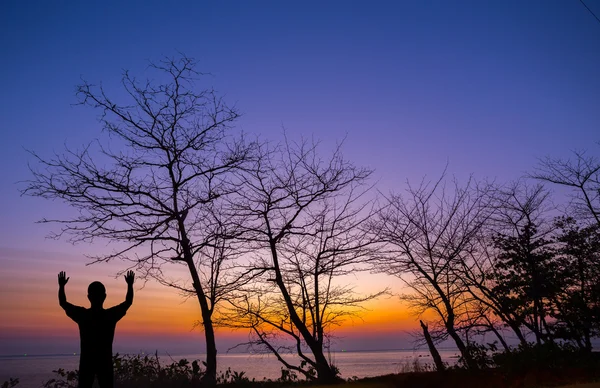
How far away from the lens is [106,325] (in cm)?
669

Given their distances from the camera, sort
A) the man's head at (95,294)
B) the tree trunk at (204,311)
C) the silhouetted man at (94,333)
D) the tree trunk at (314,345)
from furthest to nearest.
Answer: the tree trunk at (204,311)
the tree trunk at (314,345)
the man's head at (95,294)
the silhouetted man at (94,333)

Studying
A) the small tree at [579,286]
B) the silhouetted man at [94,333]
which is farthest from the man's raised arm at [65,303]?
the small tree at [579,286]

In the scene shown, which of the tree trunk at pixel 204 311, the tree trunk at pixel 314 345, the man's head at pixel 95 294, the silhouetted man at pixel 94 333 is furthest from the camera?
the tree trunk at pixel 204 311

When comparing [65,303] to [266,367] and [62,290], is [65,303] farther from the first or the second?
[266,367]

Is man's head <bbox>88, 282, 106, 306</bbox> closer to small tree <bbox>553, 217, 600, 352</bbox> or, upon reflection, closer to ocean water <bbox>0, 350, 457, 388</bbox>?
ocean water <bbox>0, 350, 457, 388</bbox>

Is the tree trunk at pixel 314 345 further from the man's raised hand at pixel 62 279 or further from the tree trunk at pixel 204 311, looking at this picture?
the man's raised hand at pixel 62 279

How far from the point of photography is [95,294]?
6.76 meters

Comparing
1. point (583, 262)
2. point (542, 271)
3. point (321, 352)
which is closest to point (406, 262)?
point (321, 352)

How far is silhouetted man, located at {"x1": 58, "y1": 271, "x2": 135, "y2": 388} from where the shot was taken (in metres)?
6.51

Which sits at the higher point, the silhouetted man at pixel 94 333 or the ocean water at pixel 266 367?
the silhouetted man at pixel 94 333

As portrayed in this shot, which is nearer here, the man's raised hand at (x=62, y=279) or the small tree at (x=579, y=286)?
the man's raised hand at (x=62, y=279)

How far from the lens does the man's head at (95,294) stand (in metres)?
6.75

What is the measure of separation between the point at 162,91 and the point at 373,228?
24.6 ft

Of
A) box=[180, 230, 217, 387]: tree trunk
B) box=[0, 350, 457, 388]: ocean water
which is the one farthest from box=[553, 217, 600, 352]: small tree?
box=[180, 230, 217, 387]: tree trunk
